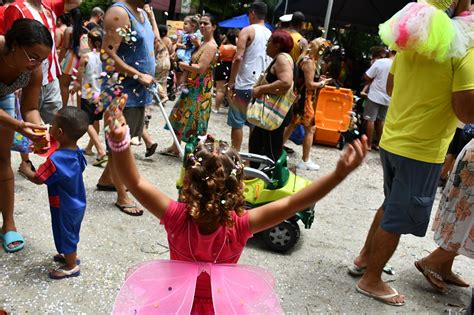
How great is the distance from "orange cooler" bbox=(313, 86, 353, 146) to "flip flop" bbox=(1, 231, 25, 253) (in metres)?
5.51

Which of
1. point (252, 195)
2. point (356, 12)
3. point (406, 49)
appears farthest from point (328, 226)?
point (356, 12)

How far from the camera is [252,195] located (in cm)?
381

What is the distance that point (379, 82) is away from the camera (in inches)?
294

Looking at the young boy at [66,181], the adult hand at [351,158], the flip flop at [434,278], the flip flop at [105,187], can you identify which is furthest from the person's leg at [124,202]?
the adult hand at [351,158]

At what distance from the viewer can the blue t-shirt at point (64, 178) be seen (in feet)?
9.14

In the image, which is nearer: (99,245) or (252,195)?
(99,245)

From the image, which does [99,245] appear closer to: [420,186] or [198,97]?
[420,186]

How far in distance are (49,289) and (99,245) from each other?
67 cm

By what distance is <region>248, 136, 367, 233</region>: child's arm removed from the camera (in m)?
1.81

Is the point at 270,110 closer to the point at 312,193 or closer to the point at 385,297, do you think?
the point at 385,297

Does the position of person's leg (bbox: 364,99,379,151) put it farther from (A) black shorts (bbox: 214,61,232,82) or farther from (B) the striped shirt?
(B) the striped shirt

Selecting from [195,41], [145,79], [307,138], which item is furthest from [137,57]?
[307,138]

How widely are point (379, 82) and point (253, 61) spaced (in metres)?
2.58

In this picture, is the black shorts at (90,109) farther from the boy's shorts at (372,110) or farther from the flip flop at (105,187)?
the boy's shorts at (372,110)
